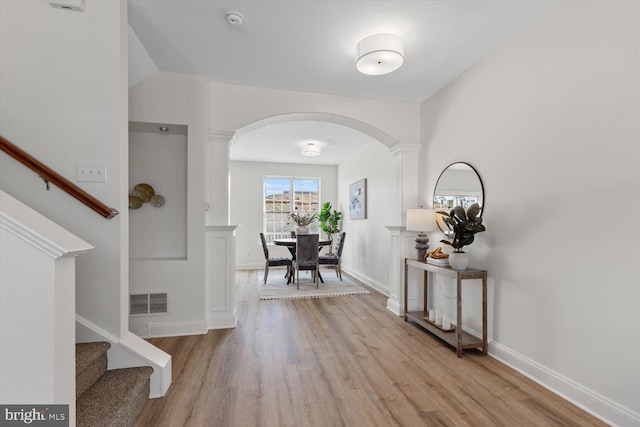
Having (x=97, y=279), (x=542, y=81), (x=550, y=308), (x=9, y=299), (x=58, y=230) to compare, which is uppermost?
(x=542, y=81)

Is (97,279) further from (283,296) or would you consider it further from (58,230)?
(283,296)

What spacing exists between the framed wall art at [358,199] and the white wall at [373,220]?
10cm

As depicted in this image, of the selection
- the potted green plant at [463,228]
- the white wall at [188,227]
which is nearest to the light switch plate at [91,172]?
the white wall at [188,227]

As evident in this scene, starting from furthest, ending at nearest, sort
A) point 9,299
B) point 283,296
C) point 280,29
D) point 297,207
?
point 297,207, point 283,296, point 280,29, point 9,299

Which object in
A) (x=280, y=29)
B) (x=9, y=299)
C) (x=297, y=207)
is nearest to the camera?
(x=9, y=299)

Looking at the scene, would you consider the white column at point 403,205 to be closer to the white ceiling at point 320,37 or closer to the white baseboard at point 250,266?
the white ceiling at point 320,37

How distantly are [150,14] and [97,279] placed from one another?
1912mm

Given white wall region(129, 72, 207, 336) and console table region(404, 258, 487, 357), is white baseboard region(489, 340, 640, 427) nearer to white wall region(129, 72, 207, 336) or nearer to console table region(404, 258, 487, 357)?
console table region(404, 258, 487, 357)

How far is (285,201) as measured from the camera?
7.35m

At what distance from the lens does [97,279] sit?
1.79 m

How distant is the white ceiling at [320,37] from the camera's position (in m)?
2.05

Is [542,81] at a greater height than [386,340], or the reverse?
[542,81]

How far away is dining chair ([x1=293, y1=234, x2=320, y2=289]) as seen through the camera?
4.85 meters

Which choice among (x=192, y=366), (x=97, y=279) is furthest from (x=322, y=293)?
(x=97, y=279)
